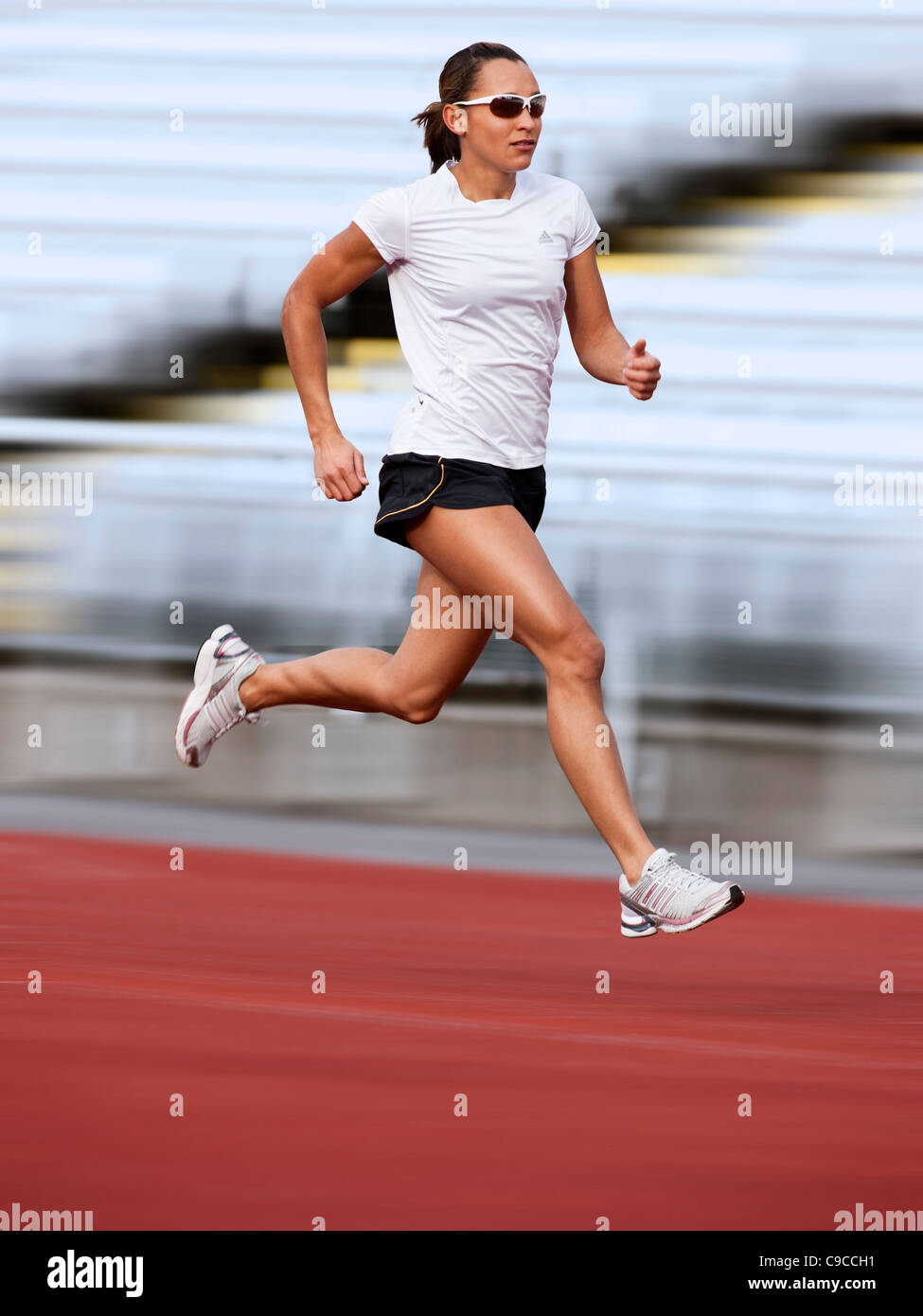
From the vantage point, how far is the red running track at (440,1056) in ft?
9.38

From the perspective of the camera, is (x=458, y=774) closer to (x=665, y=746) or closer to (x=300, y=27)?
(x=665, y=746)

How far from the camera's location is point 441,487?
305 centimetres

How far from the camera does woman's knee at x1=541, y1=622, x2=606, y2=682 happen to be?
9.65ft

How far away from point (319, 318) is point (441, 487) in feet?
1.30

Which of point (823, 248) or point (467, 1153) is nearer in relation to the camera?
point (467, 1153)

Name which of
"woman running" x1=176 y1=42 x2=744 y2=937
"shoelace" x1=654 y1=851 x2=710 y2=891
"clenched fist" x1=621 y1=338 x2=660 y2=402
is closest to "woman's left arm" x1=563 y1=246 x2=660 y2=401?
"woman running" x1=176 y1=42 x2=744 y2=937

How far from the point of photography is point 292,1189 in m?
2.83

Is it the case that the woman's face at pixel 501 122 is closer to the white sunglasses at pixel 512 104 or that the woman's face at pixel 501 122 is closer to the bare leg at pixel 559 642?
the white sunglasses at pixel 512 104

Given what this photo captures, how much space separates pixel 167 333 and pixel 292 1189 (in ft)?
15.4

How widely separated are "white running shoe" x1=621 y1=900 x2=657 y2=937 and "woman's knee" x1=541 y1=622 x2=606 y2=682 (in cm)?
39

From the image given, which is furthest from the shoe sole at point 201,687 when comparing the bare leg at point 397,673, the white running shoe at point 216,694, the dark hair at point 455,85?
the dark hair at point 455,85

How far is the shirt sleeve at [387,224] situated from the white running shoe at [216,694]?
3.10 feet

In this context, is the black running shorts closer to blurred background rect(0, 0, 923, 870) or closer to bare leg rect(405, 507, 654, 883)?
bare leg rect(405, 507, 654, 883)

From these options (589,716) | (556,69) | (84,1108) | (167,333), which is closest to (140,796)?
(167,333)
